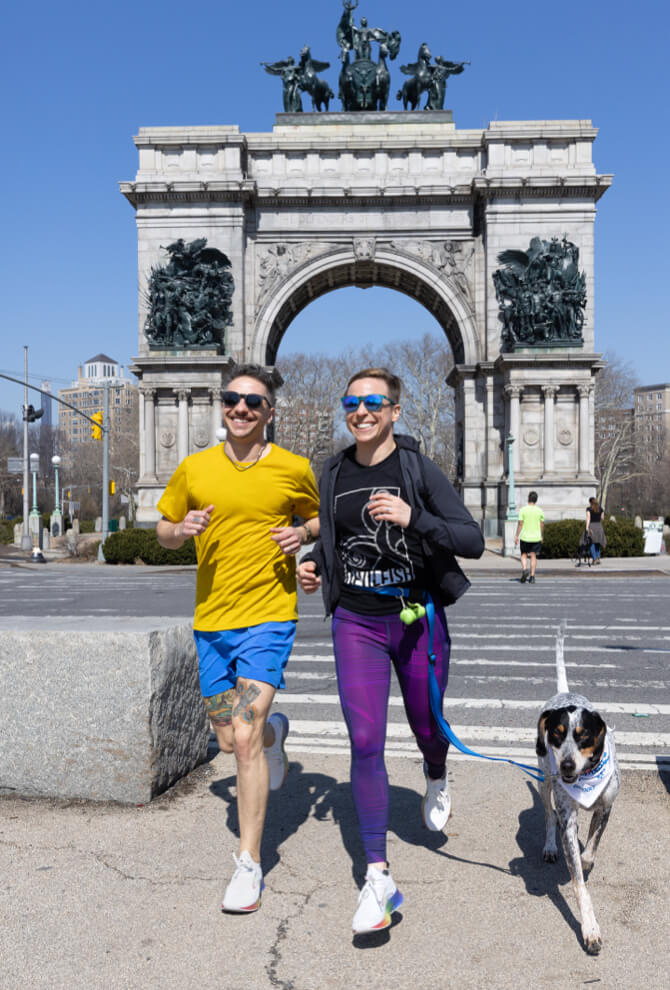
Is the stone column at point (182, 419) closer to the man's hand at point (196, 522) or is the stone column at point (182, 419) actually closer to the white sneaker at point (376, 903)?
the man's hand at point (196, 522)

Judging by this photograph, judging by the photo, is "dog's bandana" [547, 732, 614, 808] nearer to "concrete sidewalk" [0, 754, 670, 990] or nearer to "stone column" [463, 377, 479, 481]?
"concrete sidewalk" [0, 754, 670, 990]

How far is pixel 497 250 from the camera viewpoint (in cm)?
3462

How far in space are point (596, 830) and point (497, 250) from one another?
32753 mm

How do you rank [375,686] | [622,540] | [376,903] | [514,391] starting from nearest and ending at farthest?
[376,903], [375,686], [622,540], [514,391]

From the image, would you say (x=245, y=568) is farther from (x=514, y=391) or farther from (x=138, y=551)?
(x=514, y=391)

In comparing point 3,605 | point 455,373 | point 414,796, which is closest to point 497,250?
point 455,373

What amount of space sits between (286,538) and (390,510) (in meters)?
0.56

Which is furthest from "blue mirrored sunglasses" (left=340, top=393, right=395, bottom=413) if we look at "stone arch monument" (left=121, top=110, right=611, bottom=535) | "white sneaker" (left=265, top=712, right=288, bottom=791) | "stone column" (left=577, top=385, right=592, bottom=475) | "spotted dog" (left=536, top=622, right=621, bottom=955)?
"stone column" (left=577, top=385, right=592, bottom=475)

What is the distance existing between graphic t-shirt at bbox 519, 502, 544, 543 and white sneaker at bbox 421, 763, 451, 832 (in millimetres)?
14822

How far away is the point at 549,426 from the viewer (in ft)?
110

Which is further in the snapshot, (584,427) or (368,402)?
(584,427)

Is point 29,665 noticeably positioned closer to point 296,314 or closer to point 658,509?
point 296,314

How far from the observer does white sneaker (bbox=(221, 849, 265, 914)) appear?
3.71 metres

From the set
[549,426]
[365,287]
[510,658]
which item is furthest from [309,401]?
[510,658]
